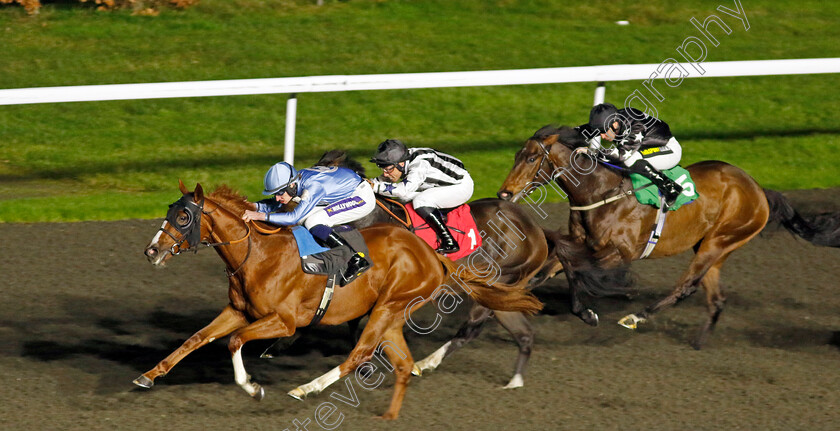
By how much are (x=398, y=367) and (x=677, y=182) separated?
278 cm

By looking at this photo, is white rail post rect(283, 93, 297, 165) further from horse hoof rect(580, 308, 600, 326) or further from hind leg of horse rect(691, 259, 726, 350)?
hind leg of horse rect(691, 259, 726, 350)

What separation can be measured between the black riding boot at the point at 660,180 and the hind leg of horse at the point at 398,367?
7.83 feet

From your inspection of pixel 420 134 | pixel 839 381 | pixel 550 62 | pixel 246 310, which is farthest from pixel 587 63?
pixel 246 310

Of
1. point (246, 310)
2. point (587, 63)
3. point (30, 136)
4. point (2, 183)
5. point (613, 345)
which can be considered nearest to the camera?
point (246, 310)

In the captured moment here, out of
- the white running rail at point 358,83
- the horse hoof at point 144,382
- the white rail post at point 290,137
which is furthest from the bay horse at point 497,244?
the white running rail at point 358,83

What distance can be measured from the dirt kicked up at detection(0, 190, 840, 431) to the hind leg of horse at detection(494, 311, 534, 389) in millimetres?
90

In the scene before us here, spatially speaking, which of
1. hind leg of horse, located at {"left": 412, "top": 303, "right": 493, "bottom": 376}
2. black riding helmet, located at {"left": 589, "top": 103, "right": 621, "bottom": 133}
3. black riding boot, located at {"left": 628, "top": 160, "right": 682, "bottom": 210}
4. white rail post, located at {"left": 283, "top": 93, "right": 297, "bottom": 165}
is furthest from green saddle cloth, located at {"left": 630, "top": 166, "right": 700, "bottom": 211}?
white rail post, located at {"left": 283, "top": 93, "right": 297, "bottom": 165}

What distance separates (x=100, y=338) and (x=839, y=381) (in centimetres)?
466

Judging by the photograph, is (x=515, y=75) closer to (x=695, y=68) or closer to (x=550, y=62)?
(x=695, y=68)

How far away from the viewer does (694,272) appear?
763 cm

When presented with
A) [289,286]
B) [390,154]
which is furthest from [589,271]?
[289,286]

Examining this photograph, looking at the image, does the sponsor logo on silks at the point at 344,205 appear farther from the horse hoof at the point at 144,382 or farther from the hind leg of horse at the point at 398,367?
the horse hoof at the point at 144,382

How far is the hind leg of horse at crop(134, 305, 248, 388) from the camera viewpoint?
5777 millimetres

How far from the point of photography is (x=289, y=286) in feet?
19.4
